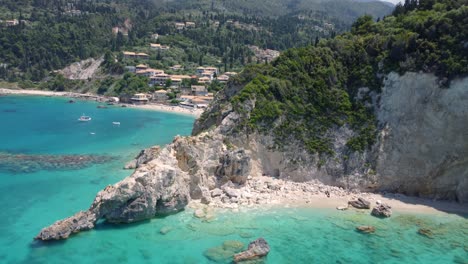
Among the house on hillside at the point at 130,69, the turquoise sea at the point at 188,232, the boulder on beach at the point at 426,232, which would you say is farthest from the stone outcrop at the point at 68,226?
the house on hillside at the point at 130,69

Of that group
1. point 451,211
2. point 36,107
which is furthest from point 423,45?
point 36,107

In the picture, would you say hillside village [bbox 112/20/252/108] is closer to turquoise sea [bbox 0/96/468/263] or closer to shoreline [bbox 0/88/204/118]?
shoreline [bbox 0/88/204/118]

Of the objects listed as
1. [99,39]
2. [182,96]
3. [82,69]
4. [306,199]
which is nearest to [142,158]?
[306,199]

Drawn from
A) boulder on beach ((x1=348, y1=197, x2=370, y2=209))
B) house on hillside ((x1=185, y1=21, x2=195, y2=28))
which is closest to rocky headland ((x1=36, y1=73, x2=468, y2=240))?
boulder on beach ((x1=348, y1=197, x2=370, y2=209))

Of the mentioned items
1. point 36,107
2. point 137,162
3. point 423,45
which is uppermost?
point 423,45

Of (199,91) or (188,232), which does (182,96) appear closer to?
(199,91)

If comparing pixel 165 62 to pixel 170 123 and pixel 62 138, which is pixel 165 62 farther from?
pixel 62 138

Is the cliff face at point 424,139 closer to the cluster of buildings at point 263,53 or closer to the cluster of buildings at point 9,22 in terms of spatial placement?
the cluster of buildings at point 263,53
